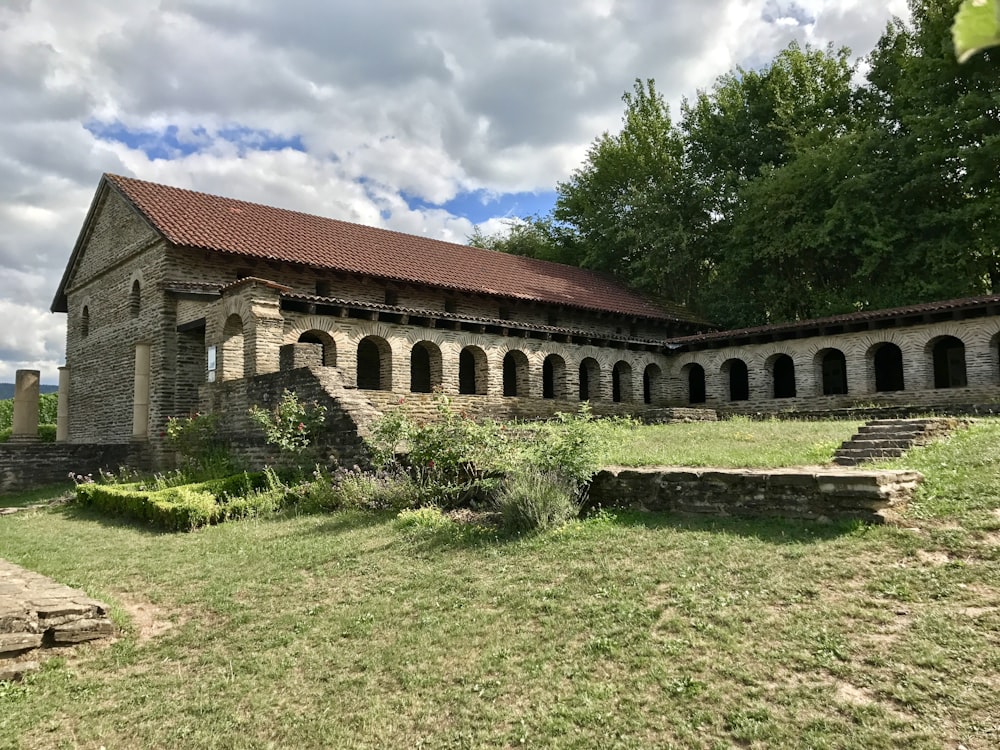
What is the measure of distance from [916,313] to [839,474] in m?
15.4

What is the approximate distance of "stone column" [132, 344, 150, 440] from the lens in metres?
A: 18.8

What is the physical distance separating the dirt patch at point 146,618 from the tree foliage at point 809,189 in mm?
20557

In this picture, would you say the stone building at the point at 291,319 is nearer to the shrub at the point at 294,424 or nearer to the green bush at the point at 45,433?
the shrub at the point at 294,424

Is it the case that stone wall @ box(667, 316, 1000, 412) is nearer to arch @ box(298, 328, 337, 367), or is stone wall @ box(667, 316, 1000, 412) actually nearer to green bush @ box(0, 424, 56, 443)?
arch @ box(298, 328, 337, 367)

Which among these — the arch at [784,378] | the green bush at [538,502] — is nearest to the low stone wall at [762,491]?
the green bush at [538,502]

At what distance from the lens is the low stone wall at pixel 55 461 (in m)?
16.7

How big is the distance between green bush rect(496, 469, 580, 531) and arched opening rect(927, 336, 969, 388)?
Result: 1914 cm

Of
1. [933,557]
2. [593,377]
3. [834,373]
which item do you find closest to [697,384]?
[834,373]

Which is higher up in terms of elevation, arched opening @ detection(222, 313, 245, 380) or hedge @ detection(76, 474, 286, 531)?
arched opening @ detection(222, 313, 245, 380)

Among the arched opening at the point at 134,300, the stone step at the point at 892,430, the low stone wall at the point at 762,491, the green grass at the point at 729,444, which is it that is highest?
the arched opening at the point at 134,300

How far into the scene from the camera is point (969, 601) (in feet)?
15.1

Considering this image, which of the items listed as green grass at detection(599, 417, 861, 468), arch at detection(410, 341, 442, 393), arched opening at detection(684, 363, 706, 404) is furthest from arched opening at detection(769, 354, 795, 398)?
arch at detection(410, 341, 442, 393)

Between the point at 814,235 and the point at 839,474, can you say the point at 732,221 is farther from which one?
the point at 839,474

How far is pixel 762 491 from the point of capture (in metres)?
7.06
